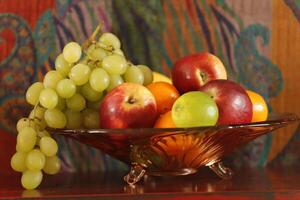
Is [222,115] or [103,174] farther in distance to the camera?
[103,174]

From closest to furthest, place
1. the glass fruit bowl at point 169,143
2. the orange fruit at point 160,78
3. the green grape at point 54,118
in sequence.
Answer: the glass fruit bowl at point 169,143
the green grape at point 54,118
the orange fruit at point 160,78

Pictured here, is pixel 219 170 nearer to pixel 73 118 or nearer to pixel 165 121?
pixel 165 121

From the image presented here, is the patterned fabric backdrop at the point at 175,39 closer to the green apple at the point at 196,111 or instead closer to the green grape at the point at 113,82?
the green grape at the point at 113,82

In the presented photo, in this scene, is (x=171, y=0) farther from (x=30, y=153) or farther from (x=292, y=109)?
(x=30, y=153)

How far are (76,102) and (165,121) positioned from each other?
163 millimetres

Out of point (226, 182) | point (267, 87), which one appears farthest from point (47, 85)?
point (267, 87)

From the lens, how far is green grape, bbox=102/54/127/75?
931 mm

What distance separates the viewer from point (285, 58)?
1.17 metres

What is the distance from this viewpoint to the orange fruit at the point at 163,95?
0.96 meters

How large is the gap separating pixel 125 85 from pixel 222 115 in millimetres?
166

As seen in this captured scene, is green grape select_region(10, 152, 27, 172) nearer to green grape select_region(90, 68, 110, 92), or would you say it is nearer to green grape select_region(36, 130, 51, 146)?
green grape select_region(36, 130, 51, 146)

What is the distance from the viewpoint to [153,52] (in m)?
1.17

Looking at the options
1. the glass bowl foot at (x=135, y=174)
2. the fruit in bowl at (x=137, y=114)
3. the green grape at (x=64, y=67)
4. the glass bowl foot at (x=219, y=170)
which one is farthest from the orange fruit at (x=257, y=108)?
the green grape at (x=64, y=67)

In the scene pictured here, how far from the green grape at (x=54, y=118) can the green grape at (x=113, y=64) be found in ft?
0.37
